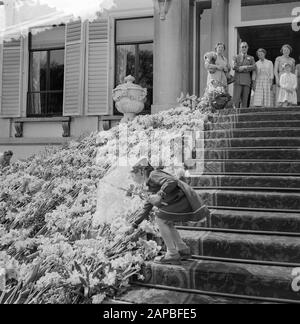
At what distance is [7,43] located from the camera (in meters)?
13.9

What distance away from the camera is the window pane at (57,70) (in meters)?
13.7

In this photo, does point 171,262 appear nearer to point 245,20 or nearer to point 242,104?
point 242,104

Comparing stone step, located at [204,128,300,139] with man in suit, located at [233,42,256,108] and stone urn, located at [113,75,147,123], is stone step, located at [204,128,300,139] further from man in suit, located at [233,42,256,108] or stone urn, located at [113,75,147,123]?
stone urn, located at [113,75,147,123]

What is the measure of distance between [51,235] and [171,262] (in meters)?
1.70

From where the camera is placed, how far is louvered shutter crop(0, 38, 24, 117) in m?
13.6

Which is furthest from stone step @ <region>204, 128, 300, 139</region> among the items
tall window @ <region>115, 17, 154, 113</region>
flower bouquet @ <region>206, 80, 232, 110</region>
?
tall window @ <region>115, 17, 154, 113</region>

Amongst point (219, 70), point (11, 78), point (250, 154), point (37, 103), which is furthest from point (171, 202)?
point (11, 78)

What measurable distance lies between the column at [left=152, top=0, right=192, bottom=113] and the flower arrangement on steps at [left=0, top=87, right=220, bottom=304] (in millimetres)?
2356

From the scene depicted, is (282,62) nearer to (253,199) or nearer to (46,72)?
(253,199)

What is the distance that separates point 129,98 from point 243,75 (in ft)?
8.03

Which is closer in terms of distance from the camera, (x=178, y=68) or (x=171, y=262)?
(x=171, y=262)

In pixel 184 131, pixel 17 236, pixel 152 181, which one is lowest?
pixel 17 236

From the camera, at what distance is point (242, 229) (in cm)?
492
